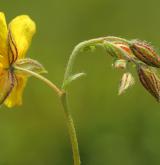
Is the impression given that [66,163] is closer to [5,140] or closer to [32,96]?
[5,140]

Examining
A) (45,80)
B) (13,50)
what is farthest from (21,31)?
(45,80)

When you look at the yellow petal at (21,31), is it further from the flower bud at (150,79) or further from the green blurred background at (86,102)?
the green blurred background at (86,102)

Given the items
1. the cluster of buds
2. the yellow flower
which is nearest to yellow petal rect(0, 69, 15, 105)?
the yellow flower

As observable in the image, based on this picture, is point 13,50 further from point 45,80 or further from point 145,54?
point 145,54

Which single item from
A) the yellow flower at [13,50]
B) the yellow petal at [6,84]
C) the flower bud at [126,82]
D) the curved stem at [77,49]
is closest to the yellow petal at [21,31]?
the yellow flower at [13,50]

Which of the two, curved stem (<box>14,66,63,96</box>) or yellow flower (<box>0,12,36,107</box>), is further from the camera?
yellow flower (<box>0,12,36,107</box>)

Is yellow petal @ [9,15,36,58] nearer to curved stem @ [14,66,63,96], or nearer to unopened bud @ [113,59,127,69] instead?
curved stem @ [14,66,63,96]
